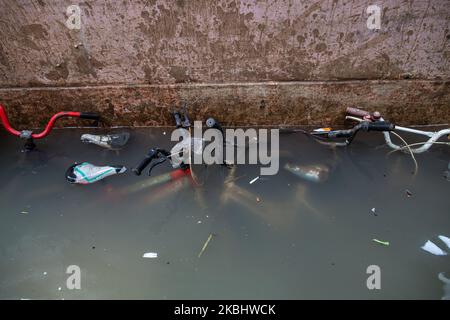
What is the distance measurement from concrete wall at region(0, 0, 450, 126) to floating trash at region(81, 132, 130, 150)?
30 cm

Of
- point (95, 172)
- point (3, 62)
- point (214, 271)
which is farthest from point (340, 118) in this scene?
point (3, 62)

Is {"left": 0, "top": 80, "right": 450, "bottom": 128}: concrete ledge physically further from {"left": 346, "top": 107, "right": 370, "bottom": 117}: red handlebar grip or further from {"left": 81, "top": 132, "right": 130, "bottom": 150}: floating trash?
{"left": 81, "top": 132, "right": 130, "bottom": 150}: floating trash

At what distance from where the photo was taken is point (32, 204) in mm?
2881

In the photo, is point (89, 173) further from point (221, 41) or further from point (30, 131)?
point (221, 41)

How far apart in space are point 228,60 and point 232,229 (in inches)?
66.0

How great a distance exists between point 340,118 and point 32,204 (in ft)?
10.7

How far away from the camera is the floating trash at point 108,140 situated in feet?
10.9

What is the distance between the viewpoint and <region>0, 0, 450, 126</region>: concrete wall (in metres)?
2.84

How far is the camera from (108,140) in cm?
333
